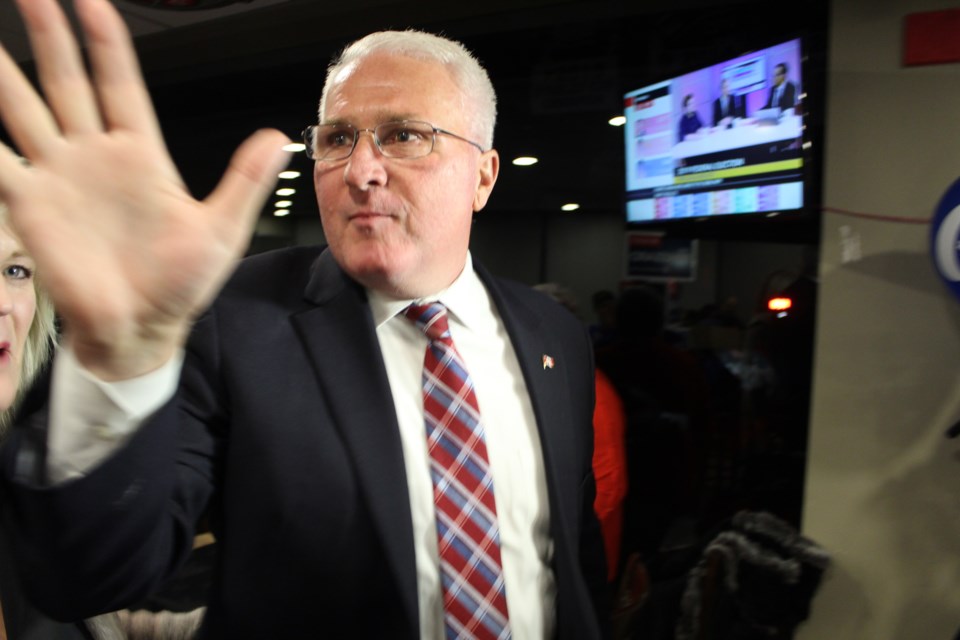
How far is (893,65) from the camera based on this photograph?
2.40 metres

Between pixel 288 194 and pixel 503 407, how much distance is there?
3.87 metres

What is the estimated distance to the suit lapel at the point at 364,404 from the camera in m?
0.94

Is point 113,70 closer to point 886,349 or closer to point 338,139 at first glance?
point 338,139

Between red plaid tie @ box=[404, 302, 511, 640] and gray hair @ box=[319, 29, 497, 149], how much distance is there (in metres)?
0.42

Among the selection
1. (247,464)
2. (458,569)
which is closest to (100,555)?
(247,464)

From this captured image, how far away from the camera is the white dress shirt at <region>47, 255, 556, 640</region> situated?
1.01 metres

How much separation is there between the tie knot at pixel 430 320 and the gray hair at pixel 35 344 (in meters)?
0.65

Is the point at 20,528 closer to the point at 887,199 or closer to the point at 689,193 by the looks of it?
the point at 689,193

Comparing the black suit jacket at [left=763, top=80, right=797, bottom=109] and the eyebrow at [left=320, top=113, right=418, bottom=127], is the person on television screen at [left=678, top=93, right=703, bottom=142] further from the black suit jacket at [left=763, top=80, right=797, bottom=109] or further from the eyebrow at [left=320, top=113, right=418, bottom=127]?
the eyebrow at [left=320, top=113, right=418, bottom=127]

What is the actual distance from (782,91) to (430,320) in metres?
1.73

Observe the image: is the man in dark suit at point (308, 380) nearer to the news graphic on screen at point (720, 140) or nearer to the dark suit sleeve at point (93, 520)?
the dark suit sleeve at point (93, 520)

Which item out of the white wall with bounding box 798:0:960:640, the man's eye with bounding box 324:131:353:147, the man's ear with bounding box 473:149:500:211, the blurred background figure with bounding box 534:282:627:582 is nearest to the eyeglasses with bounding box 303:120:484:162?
the man's eye with bounding box 324:131:353:147

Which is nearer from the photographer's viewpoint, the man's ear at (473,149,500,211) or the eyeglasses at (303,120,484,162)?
the eyeglasses at (303,120,484,162)

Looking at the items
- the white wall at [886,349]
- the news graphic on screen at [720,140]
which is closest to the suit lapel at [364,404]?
the news graphic on screen at [720,140]
